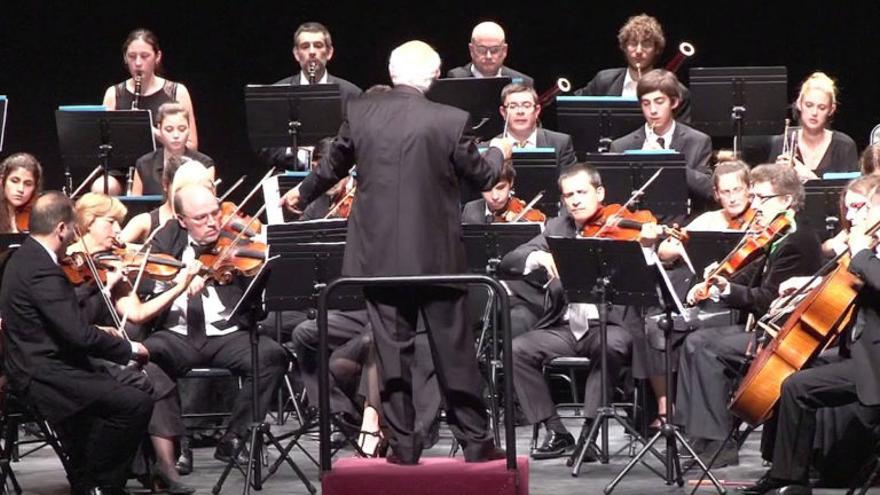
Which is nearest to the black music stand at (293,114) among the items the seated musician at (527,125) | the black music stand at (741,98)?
the seated musician at (527,125)

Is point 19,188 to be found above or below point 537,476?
above

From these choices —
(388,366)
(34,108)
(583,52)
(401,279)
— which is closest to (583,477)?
(388,366)

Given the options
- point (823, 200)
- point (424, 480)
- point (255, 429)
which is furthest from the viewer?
point (823, 200)

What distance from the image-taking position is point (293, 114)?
333 inches

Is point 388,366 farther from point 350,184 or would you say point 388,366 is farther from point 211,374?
point 350,184

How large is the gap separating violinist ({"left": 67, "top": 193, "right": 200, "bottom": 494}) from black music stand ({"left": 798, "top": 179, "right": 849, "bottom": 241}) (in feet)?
9.02

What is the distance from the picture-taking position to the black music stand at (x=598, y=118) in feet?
28.1

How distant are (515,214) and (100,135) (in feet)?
7.06

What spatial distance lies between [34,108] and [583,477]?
5103mm

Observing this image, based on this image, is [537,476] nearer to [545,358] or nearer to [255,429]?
[545,358]

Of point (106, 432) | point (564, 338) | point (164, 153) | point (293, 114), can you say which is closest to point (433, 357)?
point (106, 432)

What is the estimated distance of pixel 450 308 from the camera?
5809 millimetres

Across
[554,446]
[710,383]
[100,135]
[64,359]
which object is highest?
[100,135]

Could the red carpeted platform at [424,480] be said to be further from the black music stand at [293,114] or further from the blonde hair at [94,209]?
the black music stand at [293,114]
